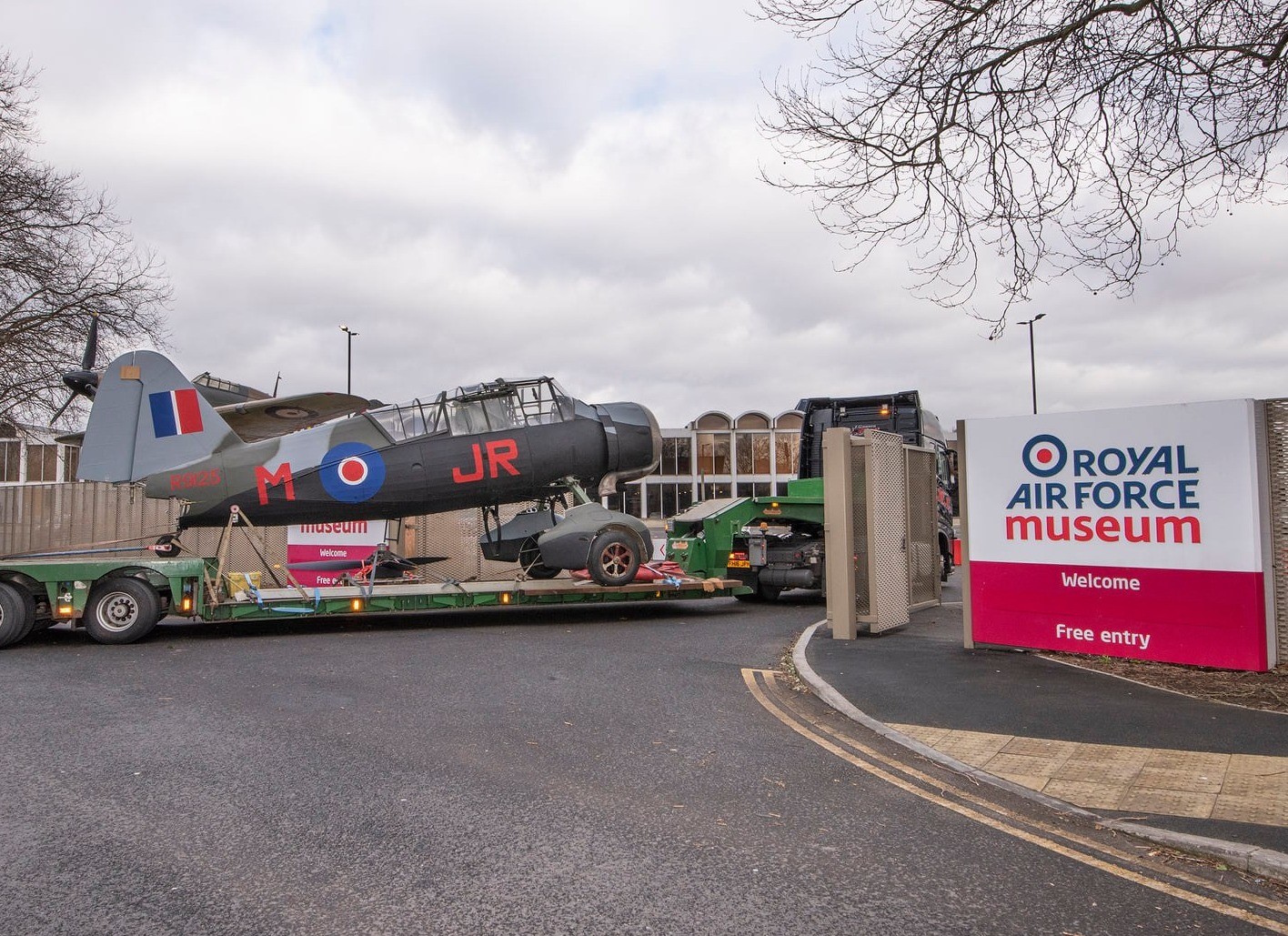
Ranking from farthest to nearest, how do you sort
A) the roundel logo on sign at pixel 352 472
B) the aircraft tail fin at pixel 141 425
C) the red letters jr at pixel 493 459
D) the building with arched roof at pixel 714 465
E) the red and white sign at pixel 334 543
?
the building with arched roof at pixel 714 465
the red and white sign at pixel 334 543
the red letters jr at pixel 493 459
the roundel logo on sign at pixel 352 472
the aircraft tail fin at pixel 141 425

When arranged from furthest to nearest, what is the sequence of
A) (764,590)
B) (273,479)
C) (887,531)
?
(764,590) < (273,479) < (887,531)

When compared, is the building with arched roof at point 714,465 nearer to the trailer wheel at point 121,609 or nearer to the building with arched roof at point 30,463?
the building with arched roof at point 30,463

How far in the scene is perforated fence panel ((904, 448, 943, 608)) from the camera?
1198cm

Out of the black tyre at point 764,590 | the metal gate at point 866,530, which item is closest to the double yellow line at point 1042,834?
the metal gate at point 866,530

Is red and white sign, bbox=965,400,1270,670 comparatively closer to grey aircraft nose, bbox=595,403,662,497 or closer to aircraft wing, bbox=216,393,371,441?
grey aircraft nose, bbox=595,403,662,497

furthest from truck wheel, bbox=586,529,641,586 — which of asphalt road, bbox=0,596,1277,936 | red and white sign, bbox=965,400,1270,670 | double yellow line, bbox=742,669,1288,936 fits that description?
double yellow line, bbox=742,669,1288,936

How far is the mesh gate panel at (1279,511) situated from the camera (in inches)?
270

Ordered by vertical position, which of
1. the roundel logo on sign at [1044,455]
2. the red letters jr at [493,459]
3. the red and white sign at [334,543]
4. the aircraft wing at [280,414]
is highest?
the aircraft wing at [280,414]

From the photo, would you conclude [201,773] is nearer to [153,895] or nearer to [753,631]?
[153,895]

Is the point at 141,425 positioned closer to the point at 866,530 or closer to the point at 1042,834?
the point at 866,530

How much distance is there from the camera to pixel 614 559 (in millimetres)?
12227

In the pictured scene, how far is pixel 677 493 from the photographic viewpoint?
44.1 meters

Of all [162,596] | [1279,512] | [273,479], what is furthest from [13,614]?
[1279,512]

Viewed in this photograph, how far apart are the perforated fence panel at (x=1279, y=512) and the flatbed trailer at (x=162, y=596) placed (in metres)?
8.37
